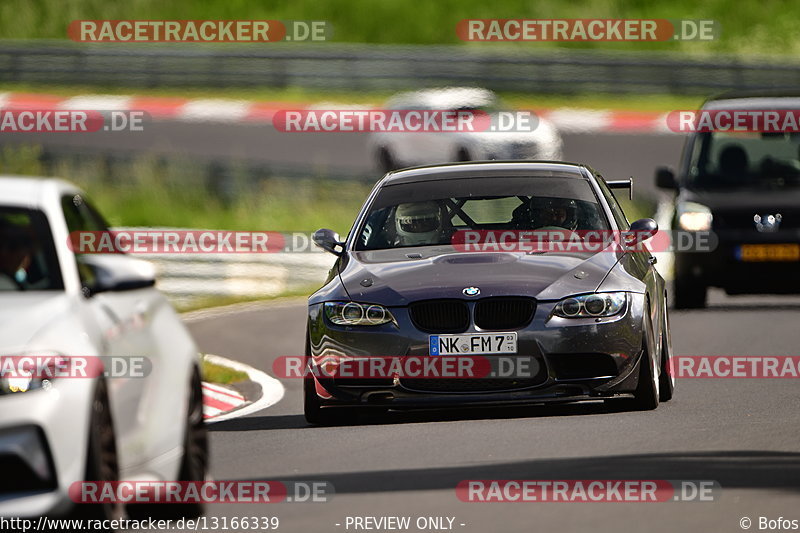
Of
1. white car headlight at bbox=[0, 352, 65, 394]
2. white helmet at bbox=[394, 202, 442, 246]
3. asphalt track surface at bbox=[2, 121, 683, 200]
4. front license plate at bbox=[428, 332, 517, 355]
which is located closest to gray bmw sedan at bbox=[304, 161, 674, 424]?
front license plate at bbox=[428, 332, 517, 355]

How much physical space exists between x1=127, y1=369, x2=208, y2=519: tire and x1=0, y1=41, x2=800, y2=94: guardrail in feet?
95.9

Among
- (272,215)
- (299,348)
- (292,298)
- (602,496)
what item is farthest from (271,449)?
(272,215)

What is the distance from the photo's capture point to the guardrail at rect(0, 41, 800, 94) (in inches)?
1439

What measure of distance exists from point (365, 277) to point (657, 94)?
87.5 feet

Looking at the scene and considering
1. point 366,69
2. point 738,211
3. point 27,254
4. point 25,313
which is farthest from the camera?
point 366,69

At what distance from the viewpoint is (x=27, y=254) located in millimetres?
7309

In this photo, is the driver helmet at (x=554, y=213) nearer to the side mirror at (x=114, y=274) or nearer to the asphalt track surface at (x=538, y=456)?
the asphalt track surface at (x=538, y=456)

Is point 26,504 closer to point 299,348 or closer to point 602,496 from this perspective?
point 602,496

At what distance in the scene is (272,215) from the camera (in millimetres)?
24531

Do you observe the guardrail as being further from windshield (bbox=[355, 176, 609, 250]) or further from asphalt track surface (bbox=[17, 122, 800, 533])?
windshield (bbox=[355, 176, 609, 250])

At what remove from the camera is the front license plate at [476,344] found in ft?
33.2

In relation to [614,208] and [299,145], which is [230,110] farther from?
[614,208]

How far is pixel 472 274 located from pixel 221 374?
4.06 m

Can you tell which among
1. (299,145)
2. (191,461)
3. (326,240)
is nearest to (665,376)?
(326,240)
